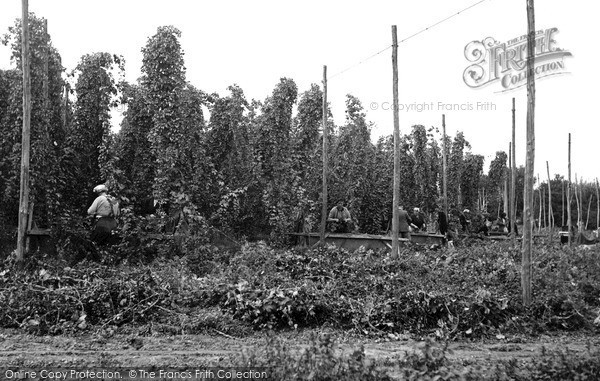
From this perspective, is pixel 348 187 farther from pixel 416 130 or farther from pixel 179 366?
pixel 179 366

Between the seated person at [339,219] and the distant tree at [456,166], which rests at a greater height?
the distant tree at [456,166]

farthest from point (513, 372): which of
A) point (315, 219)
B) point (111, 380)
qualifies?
point (315, 219)

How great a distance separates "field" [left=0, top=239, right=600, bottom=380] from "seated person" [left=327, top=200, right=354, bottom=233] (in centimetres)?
719

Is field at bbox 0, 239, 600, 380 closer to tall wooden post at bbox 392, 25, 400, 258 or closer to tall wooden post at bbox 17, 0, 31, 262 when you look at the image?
tall wooden post at bbox 17, 0, 31, 262

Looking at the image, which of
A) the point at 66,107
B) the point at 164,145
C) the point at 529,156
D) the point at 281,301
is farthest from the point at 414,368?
the point at 66,107

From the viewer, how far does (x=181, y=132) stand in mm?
13992

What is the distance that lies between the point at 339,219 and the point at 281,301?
1012cm

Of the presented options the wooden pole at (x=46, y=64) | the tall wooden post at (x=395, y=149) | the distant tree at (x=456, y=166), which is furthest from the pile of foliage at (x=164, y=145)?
the distant tree at (x=456, y=166)

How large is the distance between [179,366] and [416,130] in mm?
23653

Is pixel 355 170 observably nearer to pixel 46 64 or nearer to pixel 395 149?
pixel 395 149

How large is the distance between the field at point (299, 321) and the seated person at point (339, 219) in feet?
23.6

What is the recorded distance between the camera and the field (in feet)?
17.7

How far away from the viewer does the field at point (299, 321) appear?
5.39m

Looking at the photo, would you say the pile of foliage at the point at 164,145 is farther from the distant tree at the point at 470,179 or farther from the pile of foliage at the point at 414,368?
the distant tree at the point at 470,179
